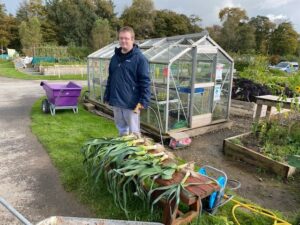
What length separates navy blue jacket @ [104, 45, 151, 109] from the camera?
3.50m

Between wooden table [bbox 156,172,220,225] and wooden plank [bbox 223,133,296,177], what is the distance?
7.26ft

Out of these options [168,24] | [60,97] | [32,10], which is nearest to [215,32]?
[168,24]

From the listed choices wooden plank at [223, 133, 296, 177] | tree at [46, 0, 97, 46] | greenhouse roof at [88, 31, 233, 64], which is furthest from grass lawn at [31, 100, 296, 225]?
tree at [46, 0, 97, 46]

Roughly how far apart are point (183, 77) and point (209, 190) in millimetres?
3804

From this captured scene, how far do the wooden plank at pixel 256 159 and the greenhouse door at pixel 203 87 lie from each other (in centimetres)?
108

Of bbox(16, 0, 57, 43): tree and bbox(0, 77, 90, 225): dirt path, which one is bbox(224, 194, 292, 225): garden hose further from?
bbox(16, 0, 57, 43): tree

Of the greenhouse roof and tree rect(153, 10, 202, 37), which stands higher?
tree rect(153, 10, 202, 37)

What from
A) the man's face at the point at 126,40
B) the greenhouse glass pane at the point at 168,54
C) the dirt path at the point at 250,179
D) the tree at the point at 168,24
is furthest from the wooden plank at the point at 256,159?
the tree at the point at 168,24

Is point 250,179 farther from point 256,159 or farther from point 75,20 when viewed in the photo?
point 75,20

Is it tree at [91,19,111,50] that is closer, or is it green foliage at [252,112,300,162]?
Answer: green foliage at [252,112,300,162]

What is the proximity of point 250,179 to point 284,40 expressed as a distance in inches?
1509

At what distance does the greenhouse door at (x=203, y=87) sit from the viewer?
554cm

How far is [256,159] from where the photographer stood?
438cm

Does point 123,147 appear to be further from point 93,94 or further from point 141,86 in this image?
point 93,94
